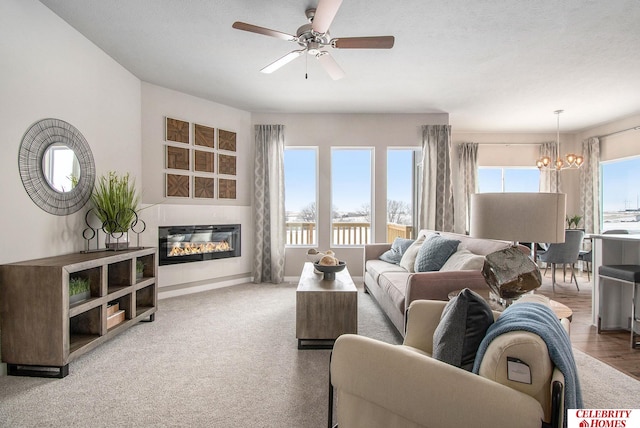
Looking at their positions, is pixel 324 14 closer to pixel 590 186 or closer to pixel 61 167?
pixel 61 167

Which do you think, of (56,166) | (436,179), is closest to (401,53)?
(436,179)

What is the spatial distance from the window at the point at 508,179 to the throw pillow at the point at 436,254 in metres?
4.35

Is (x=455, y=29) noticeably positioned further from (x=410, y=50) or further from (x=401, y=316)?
(x=401, y=316)

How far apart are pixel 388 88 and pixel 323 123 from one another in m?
1.39

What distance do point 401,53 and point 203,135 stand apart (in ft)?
9.62

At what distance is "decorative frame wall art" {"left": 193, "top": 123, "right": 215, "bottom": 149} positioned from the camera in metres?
4.75

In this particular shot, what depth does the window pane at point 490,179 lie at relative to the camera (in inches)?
273

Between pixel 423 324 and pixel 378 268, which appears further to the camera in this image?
pixel 378 268

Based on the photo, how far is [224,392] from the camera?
208 cm

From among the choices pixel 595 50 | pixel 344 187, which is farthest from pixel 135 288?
pixel 595 50

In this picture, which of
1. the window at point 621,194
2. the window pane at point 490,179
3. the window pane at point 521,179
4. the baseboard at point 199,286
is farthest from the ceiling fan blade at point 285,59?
the window at point 621,194

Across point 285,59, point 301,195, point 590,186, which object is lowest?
point 301,195

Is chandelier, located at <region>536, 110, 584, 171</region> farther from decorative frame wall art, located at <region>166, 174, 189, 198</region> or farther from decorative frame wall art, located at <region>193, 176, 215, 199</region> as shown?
decorative frame wall art, located at <region>166, 174, 189, 198</region>

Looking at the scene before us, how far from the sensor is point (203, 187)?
4.84 meters
